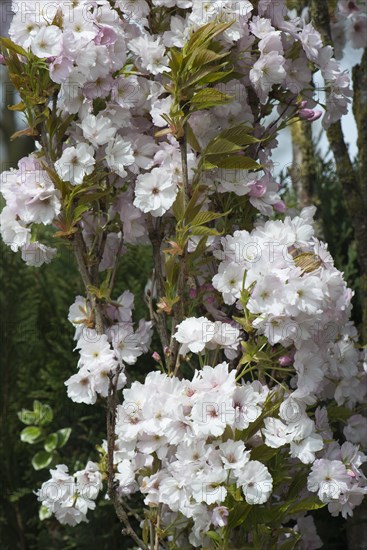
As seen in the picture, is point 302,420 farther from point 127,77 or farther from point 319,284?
point 127,77

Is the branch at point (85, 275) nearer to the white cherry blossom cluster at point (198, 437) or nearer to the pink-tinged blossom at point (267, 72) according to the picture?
the white cherry blossom cluster at point (198, 437)

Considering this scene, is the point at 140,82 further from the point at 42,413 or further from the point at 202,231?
the point at 42,413

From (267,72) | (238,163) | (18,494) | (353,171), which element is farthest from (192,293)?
(18,494)

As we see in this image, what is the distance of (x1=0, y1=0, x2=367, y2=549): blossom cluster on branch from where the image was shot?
75.7 inches

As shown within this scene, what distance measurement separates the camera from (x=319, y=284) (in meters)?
1.89

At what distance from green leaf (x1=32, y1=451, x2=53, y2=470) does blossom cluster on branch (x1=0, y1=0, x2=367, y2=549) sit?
69cm

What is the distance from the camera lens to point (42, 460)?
9.83 feet

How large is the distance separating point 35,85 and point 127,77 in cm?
26

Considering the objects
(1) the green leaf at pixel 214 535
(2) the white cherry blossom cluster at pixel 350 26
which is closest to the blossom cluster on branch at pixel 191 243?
(1) the green leaf at pixel 214 535

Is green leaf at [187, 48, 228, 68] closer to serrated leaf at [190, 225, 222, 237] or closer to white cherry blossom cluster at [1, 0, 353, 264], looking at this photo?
white cherry blossom cluster at [1, 0, 353, 264]

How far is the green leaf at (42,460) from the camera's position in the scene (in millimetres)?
2961

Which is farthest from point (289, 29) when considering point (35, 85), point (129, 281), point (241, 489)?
point (129, 281)

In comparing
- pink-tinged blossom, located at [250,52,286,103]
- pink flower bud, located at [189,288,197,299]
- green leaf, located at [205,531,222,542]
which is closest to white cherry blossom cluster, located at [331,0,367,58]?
pink-tinged blossom, located at [250,52,286,103]

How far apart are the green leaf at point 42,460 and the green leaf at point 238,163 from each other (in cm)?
144
